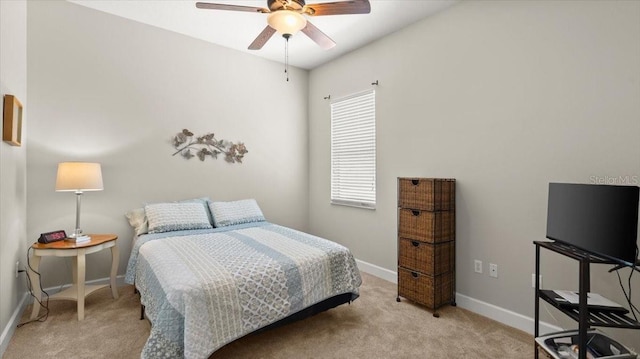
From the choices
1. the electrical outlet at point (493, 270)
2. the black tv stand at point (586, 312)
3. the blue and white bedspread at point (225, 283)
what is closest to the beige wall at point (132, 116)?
the blue and white bedspread at point (225, 283)

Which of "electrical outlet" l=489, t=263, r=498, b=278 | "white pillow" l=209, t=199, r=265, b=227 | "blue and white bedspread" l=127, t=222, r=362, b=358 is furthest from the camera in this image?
"white pillow" l=209, t=199, r=265, b=227

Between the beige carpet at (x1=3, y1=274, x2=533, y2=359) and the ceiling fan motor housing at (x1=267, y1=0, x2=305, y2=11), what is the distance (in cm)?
244

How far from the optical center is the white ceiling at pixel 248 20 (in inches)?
113

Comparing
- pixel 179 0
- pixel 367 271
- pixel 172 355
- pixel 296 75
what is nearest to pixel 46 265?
pixel 172 355

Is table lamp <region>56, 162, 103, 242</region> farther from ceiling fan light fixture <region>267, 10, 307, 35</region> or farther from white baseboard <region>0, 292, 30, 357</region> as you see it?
ceiling fan light fixture <region>267, 10, 307, 35</region>

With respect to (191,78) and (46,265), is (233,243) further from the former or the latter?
(191,78)

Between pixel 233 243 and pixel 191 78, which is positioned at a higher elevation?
pixel 191 78

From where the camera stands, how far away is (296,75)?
4.55 m

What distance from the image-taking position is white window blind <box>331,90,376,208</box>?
371 centimetres

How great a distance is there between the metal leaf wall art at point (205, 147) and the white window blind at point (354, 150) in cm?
130

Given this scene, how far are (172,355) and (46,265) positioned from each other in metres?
2.15

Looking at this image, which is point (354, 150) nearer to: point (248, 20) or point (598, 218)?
point (248, 20)
